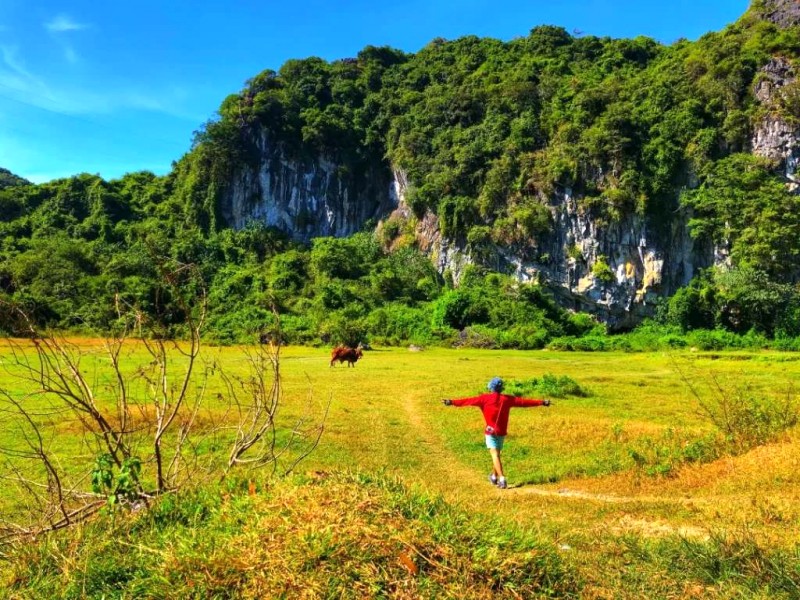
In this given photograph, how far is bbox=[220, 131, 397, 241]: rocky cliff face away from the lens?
63.4 metres

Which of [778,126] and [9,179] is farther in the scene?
[9,179]

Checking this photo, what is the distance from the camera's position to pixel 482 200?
166ft

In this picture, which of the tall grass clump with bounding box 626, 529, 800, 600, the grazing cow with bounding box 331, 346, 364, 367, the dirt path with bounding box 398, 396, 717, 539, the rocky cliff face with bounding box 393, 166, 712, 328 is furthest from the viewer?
the rocky cliff face with bounding box 393, 166, 712, 328

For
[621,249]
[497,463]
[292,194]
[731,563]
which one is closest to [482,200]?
[621,249]

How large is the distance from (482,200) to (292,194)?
81.7 ft

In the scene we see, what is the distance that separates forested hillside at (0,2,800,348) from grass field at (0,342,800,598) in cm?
1738

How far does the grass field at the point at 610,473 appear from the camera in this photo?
14.2 feet

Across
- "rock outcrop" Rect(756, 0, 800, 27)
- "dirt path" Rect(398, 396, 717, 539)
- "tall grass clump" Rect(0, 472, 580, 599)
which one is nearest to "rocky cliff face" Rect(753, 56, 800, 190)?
"rock outcrop" Rect(756, 0, 800, 27)

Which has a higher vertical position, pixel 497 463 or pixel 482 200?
pixel 482 200

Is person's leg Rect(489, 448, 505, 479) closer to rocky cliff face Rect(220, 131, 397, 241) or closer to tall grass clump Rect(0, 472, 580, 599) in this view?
tall grass clump Rect(0, 472, 580, 599)

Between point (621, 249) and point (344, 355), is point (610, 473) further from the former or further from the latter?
point (621, 249)

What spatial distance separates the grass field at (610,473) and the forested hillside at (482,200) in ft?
57.0

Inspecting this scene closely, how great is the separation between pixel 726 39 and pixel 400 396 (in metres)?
48.9

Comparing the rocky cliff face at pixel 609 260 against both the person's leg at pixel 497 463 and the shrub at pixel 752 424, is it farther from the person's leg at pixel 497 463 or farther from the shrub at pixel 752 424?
the person's leg at pixel 497 463
